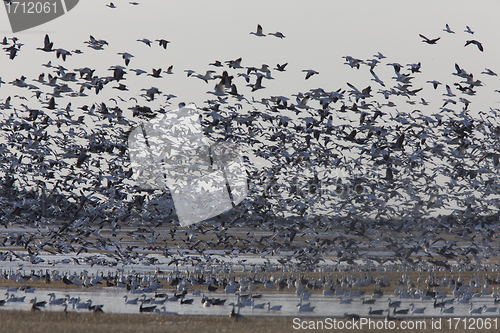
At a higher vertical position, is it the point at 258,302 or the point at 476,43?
the point at 476,43

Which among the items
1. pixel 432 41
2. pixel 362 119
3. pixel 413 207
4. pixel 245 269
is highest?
pixel 432 41

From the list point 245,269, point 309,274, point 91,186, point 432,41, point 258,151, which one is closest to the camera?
point 432,41

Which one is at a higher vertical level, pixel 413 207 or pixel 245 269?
pixel 413 207

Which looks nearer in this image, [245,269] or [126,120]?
[126,120]

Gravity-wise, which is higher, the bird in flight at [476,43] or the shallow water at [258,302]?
the bird in flight at [476,43]

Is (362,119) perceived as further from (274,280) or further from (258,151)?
(274,280)

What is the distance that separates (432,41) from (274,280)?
718 inches

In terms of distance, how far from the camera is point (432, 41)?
23.3 metres

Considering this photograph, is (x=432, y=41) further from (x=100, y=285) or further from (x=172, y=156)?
(x=100, y=285)

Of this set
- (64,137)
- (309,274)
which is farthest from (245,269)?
(64,137)

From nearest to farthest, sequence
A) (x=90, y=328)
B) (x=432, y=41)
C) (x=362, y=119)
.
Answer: (x=90, y=328) → (x=432, y=41) → (x=362, y=119)

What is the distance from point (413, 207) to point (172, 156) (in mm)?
15997

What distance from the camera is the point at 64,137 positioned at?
3325 centimetres

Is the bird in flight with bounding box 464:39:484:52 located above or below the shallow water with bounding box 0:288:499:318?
above
